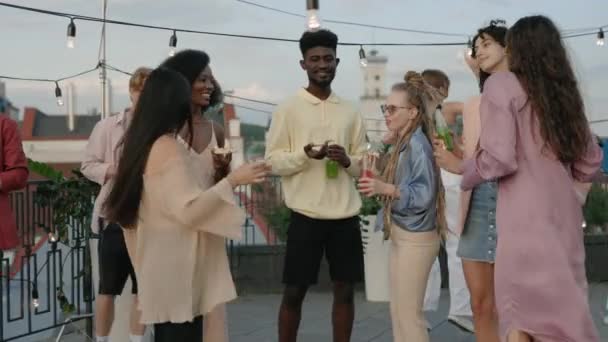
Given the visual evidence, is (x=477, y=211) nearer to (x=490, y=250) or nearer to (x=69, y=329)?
(x=490, y=250)

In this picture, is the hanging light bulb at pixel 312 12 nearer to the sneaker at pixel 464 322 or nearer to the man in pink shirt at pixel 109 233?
the sneaker at pixel 464 322

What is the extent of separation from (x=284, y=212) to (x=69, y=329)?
3.27m

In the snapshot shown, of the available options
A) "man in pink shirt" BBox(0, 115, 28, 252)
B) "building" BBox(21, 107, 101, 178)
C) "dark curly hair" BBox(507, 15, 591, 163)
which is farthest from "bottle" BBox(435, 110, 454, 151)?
"building" BBox(21, 107, 101, 178)

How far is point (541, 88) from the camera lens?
353 cm

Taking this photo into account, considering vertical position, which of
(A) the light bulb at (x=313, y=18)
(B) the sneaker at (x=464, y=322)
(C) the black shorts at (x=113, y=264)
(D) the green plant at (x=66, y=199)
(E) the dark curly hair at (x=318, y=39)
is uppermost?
(A) the light bulb at (x=313, y=18)

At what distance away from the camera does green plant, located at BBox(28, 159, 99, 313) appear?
6578 mm

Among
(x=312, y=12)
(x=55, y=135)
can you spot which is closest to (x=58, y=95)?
(x=312, y=12)

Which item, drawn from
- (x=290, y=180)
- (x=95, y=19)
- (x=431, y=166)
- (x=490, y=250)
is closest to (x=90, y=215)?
(x=290, y=180)

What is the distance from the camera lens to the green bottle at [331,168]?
544cm

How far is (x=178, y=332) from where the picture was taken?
4.01 meters

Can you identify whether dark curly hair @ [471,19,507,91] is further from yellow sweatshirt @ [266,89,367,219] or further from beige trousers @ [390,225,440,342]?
yellow sweatshirt @ [266,89,367,219]

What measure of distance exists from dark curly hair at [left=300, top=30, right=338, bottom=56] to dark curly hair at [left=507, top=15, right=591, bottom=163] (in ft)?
7.07

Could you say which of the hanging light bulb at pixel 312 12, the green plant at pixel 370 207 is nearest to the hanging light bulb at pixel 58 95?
the hanging light bulb at pixel 312 12

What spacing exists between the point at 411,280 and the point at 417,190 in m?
0.48
